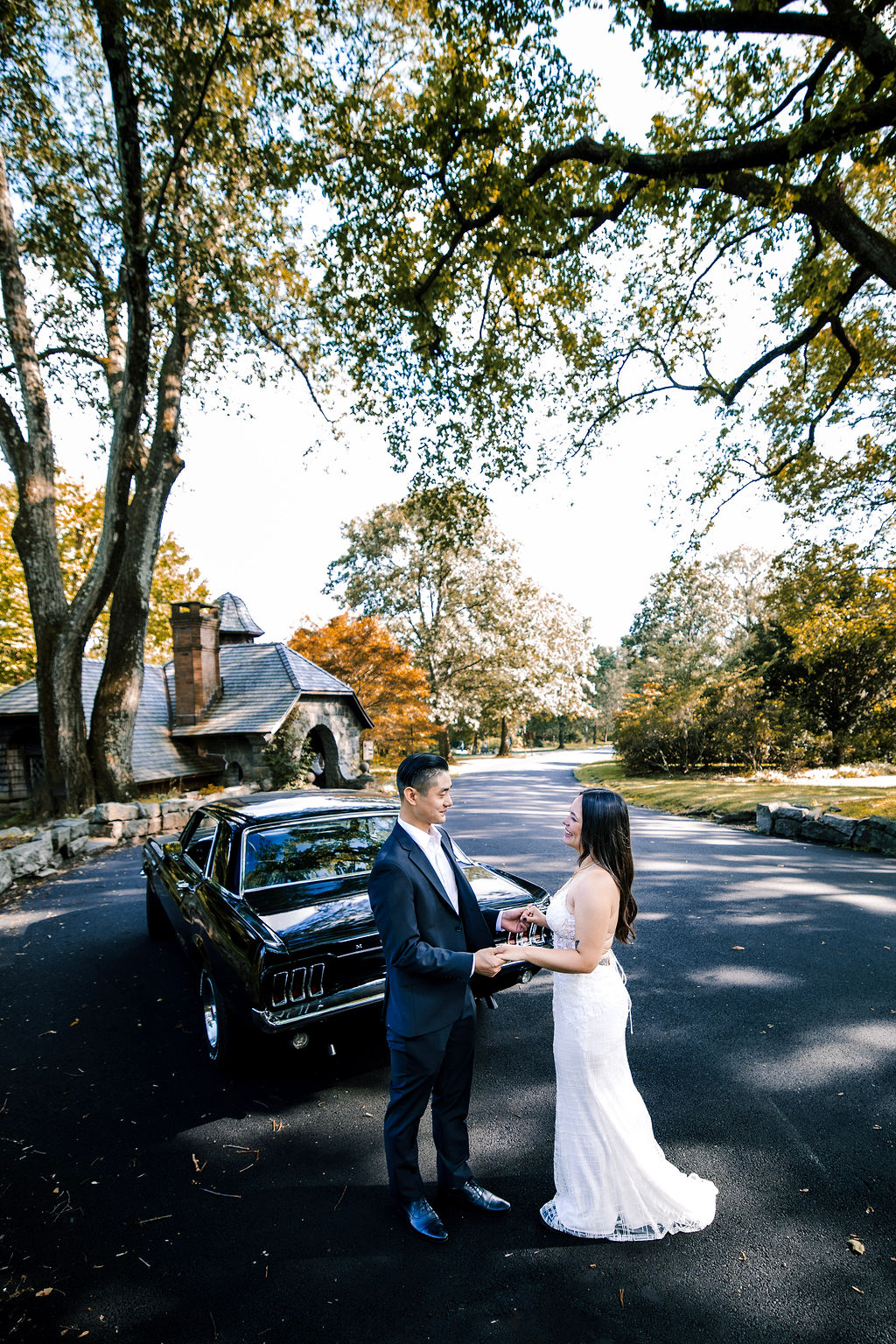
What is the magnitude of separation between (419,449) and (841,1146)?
1095cm

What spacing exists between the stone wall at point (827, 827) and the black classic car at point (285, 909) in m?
7.75

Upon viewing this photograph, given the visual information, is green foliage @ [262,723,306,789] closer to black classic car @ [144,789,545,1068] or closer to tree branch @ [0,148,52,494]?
tree branch @ [0,148,52,494]

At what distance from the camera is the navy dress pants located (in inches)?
99.0

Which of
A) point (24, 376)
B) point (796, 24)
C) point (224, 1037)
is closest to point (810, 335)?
point (796, 24)

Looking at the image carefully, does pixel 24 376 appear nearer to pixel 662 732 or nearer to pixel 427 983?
pixel 427 983

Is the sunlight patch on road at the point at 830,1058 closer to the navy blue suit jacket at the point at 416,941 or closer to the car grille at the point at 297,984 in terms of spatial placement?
the navy blue suit jacket at the point at 416,941

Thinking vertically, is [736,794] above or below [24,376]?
below

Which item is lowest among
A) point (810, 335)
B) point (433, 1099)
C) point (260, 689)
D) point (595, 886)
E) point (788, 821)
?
point (788, 821)

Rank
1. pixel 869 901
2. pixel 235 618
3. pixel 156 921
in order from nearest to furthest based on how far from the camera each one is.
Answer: pixel 156 921 → pixel 869 901 → pixel 235 618

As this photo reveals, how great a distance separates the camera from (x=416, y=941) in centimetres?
243

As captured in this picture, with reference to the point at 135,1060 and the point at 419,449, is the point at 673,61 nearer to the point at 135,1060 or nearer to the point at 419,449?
the point at 419,449

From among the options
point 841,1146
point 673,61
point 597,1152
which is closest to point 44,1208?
point 597,1152

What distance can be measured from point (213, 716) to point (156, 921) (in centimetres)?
1390

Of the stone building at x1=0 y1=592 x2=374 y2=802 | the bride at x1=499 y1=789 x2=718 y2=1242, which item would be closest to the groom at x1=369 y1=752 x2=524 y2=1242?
the bride at x1=499 y1=789 x2=718 y2=1242
